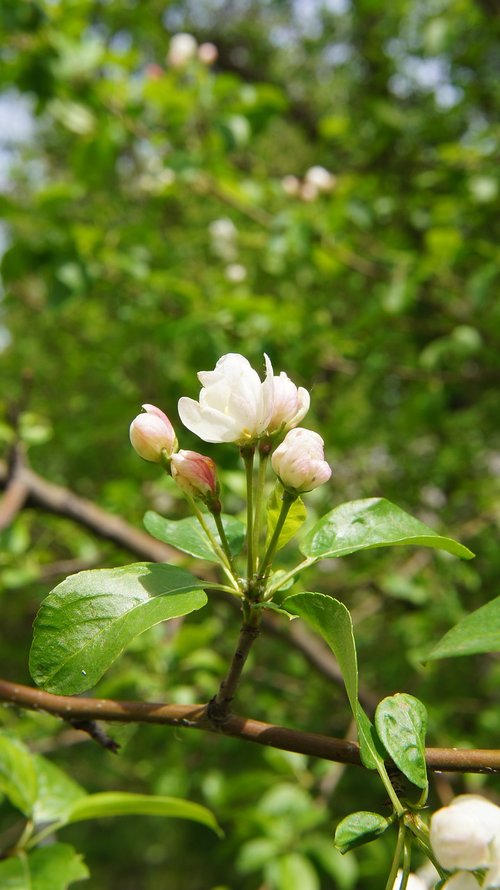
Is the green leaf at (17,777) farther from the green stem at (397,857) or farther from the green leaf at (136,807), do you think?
the green stem at (397,857)

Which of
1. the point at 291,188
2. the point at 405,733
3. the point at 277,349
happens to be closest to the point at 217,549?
the point at 405,733

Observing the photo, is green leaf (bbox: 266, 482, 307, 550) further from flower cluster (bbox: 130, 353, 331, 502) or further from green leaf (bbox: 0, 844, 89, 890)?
green leaf (bbox: 0, 844, 89, 890)

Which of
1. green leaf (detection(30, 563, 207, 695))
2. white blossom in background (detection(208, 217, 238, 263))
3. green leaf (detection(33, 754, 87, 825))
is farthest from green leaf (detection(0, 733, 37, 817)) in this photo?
white blossom in background (detection(208, 217, 238, 263))

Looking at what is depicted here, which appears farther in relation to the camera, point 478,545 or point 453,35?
point 453,35

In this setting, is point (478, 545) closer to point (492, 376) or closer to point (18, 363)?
point (492, 376)

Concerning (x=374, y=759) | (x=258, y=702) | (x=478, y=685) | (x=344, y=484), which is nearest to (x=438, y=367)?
(x=344, y=484)

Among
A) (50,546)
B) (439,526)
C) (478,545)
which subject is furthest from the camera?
(50,546)

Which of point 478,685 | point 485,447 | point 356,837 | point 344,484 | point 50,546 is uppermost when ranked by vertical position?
point 485,447
